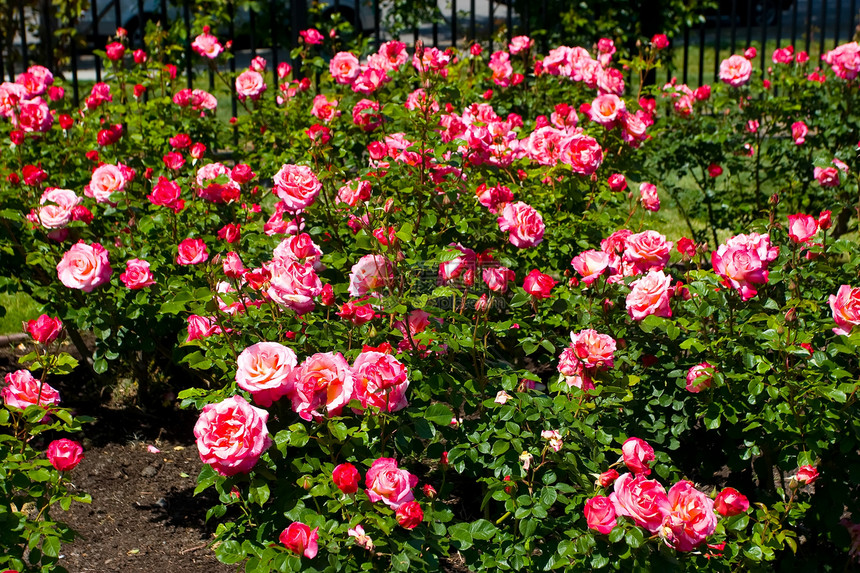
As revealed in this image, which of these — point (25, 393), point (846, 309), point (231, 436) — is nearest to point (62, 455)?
point (25, 393)

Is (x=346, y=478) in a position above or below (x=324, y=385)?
below

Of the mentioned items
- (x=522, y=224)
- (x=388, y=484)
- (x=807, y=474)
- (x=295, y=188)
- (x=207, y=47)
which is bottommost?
(x=807, y=474)

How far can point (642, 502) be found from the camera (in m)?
1.76

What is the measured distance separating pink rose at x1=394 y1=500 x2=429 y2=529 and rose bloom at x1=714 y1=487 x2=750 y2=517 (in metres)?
0.65

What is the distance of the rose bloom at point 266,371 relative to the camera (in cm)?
186

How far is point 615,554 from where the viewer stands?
6.29 feet

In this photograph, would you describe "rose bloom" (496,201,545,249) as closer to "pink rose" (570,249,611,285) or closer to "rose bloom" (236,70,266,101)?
"pink rose" (570,249,611,285)

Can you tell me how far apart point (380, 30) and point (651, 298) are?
886cm

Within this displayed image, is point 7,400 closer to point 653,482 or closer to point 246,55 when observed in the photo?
point 653,482

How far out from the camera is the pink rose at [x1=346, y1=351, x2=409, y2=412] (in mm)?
1830

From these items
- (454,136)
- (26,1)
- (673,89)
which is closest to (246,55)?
(26,1)

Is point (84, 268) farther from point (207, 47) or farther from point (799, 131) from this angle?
point (799, 131)

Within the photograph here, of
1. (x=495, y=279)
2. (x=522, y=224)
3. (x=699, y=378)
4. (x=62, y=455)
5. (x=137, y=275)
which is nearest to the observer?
(x=62, y=455)

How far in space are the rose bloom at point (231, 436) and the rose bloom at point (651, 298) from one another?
3.07ft
